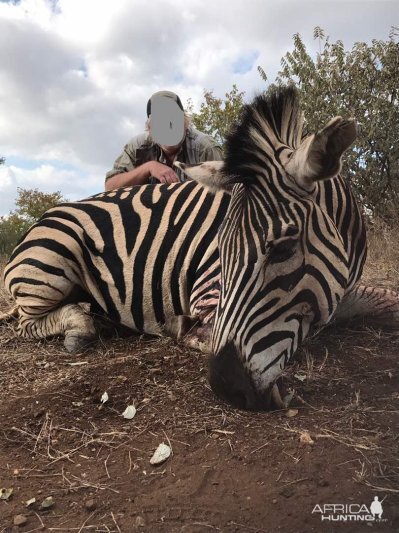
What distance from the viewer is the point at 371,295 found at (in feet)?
9.48

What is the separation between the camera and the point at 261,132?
2.27m

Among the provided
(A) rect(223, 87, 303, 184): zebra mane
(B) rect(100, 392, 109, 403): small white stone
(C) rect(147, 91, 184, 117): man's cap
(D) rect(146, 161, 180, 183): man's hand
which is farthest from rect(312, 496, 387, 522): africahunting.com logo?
(C) rect(147, 91, 184, 117): man's cap

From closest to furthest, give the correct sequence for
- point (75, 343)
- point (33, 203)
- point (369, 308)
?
point (369, 308) → point (75, 343) → point (33, 203)

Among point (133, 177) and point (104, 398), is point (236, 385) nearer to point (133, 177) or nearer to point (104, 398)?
point (104, 398)

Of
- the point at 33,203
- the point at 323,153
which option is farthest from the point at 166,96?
the point at 33,203

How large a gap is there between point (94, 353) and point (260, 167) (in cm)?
161

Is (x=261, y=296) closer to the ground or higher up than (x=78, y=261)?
closer to the ground

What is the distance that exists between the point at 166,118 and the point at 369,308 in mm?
2582

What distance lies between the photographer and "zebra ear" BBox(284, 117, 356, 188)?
179cm

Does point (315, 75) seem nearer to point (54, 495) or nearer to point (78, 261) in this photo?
point (78, 261)

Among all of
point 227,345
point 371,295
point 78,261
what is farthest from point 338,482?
point 78,261

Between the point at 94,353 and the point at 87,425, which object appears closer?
the point at 87,425

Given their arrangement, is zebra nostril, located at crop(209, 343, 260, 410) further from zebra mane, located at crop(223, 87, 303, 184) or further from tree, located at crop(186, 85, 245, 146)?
tree, located at crop(186, 85, 245, 146)

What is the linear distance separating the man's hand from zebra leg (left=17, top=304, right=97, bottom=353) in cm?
140
